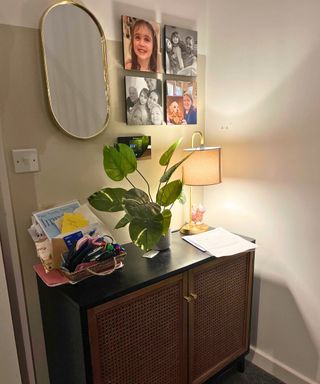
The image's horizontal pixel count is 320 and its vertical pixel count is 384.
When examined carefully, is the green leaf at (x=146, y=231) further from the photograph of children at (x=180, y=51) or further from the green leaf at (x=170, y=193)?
the photograph of children at (x=180, y=51)

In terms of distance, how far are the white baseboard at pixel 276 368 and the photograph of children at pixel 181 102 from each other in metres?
1.50

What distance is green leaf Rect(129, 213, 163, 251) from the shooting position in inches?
50.2

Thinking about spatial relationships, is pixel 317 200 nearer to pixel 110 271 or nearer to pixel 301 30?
pixel 301 30

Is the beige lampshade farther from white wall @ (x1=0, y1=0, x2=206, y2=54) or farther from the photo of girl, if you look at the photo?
white wall @ (x1=0, y1=0, x2=206, y2=54)

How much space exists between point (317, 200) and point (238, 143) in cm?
55

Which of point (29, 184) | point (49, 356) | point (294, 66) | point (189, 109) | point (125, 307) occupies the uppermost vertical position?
point (294, 66)

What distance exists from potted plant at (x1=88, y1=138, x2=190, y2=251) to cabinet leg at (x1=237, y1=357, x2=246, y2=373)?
100cm

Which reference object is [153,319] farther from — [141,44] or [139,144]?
[141,44]

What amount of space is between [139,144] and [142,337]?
95cm

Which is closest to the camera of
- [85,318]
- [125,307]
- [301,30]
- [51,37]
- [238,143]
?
[85,318]

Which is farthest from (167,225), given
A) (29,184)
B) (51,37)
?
(51,37)

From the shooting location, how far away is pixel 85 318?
105cm

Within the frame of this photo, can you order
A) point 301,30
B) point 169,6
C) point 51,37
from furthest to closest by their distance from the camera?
point 169,6, point 301,30, point 51,37

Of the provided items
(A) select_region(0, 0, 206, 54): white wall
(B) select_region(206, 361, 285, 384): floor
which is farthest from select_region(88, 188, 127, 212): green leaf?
(B) select_region(206, 361, 285, 384): floor
